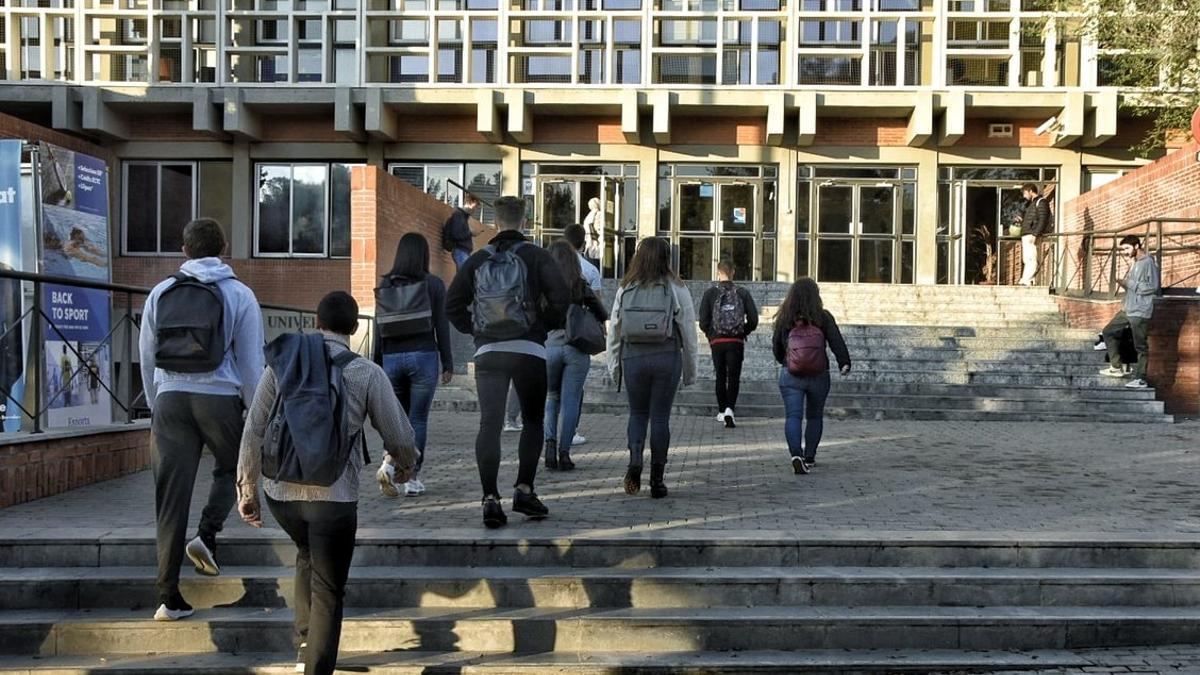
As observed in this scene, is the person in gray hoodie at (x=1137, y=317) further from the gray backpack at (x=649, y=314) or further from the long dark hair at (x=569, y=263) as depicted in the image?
the gray backpack at (x=649, y=314)

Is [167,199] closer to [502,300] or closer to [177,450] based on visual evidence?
[502,300]

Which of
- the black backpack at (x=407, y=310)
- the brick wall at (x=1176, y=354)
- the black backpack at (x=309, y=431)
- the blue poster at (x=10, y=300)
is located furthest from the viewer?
the brick wall at (x=1176, y=354)

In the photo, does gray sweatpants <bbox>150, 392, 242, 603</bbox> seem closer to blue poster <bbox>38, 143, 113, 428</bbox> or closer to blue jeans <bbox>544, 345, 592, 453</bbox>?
blue poster <bbox>38, 143, 113, 428</bbox>

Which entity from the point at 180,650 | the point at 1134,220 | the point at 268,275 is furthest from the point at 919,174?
the point at 180,650

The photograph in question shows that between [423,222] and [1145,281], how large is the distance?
10249 mm

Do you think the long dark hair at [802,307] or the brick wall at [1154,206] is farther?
the brick wall at [1154,206]

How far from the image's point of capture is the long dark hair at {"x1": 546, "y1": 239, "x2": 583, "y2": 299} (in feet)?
25.1

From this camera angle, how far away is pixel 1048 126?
22125 millimetres

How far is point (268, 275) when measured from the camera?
77.7ft

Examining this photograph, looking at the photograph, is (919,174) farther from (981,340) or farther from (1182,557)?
(1182,557)

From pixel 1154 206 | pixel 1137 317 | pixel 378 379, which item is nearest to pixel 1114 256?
pixel 1154 206

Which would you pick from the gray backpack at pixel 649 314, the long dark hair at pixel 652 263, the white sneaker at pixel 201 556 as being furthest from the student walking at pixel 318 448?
the long dark hair at pixel 652 263

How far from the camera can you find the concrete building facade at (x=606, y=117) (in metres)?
22.1

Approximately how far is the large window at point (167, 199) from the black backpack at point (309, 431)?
68.3 ft
